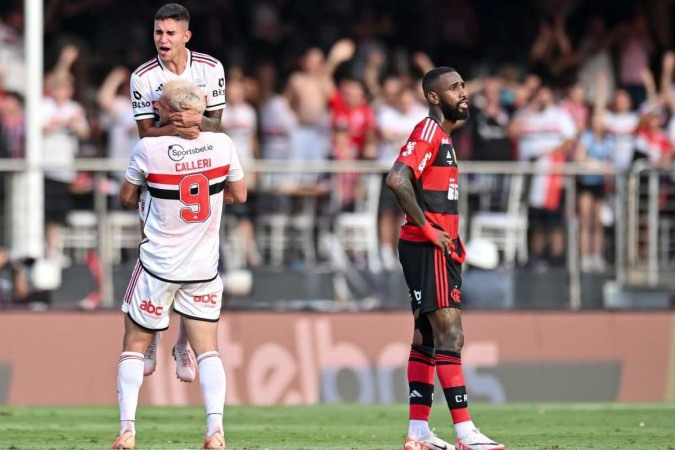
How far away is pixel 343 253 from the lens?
17.1 metres

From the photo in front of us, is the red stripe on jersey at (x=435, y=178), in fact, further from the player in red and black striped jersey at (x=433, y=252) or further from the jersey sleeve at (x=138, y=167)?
the jersey sleeve at (x=138, y=167)

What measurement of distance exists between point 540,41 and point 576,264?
5234mm

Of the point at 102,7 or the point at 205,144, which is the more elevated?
the point at 102,7

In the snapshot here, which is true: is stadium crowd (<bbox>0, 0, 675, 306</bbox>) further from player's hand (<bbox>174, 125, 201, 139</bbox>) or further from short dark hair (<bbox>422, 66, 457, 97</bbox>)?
player's hand (<bbox>174, 125, 201, 139</bbox>)

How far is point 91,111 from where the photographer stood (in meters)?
19.7

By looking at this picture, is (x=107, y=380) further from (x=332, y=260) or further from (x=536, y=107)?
(x=536, y=107)

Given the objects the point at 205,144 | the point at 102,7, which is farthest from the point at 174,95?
the point at 102,7

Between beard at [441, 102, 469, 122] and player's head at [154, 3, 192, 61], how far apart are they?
1787 mm

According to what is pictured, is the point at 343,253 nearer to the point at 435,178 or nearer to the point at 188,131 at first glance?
the point at 435,178

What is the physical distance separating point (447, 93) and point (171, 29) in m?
1.87

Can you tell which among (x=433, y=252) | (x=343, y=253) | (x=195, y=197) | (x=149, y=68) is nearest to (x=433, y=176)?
(x=433, y=252)

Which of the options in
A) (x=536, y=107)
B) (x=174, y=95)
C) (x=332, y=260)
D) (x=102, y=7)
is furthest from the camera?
(x=102, y=7)

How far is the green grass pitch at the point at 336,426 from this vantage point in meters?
10.9

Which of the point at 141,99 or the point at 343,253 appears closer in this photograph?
the point at 141,99
